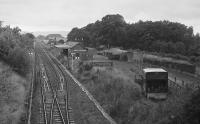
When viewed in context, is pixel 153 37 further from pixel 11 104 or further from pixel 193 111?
pixel 193 111

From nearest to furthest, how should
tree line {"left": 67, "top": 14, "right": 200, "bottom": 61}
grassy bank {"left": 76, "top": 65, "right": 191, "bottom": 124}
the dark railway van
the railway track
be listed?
grassy bank {"left": 76, "top": 65, "right": 191, "bottom": 124}
the railway track
the dark railway van
tree line {"left": 67, "top": 14, "right": 200, "bottom": 61}

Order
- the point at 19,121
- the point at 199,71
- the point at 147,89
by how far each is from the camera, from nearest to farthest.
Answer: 1. the point at 19,121
2. the point at 147,89
3. the point at 199,71

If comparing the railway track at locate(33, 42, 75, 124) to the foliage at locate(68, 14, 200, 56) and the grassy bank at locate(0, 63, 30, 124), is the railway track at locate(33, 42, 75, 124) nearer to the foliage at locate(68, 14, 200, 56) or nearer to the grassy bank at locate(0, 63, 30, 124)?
the grassy bank at locate(0, 63, 30, 124)

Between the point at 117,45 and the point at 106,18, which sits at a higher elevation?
the point at 106,18

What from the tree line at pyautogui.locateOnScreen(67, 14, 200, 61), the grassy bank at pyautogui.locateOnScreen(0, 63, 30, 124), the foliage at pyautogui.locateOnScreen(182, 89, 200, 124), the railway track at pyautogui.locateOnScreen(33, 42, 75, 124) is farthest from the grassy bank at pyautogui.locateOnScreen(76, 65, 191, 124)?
the tree line at pyautogui.locateOnScreen(67, 14, 200, 61)

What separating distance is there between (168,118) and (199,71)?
74.2 ft

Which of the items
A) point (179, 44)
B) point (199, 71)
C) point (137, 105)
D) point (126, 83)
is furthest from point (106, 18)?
point (137, 105)

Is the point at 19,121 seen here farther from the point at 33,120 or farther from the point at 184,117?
the point at 184,117

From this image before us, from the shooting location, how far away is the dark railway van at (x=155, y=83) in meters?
25.2

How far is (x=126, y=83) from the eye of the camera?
29.7 meters

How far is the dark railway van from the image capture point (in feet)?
82.6

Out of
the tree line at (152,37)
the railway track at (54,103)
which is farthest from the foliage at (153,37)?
the railway track at (54,103)

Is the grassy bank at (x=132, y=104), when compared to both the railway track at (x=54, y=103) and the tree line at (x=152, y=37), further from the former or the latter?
the tree line at (x=152, y=37)

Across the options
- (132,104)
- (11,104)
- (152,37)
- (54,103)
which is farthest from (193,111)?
(152,37)
